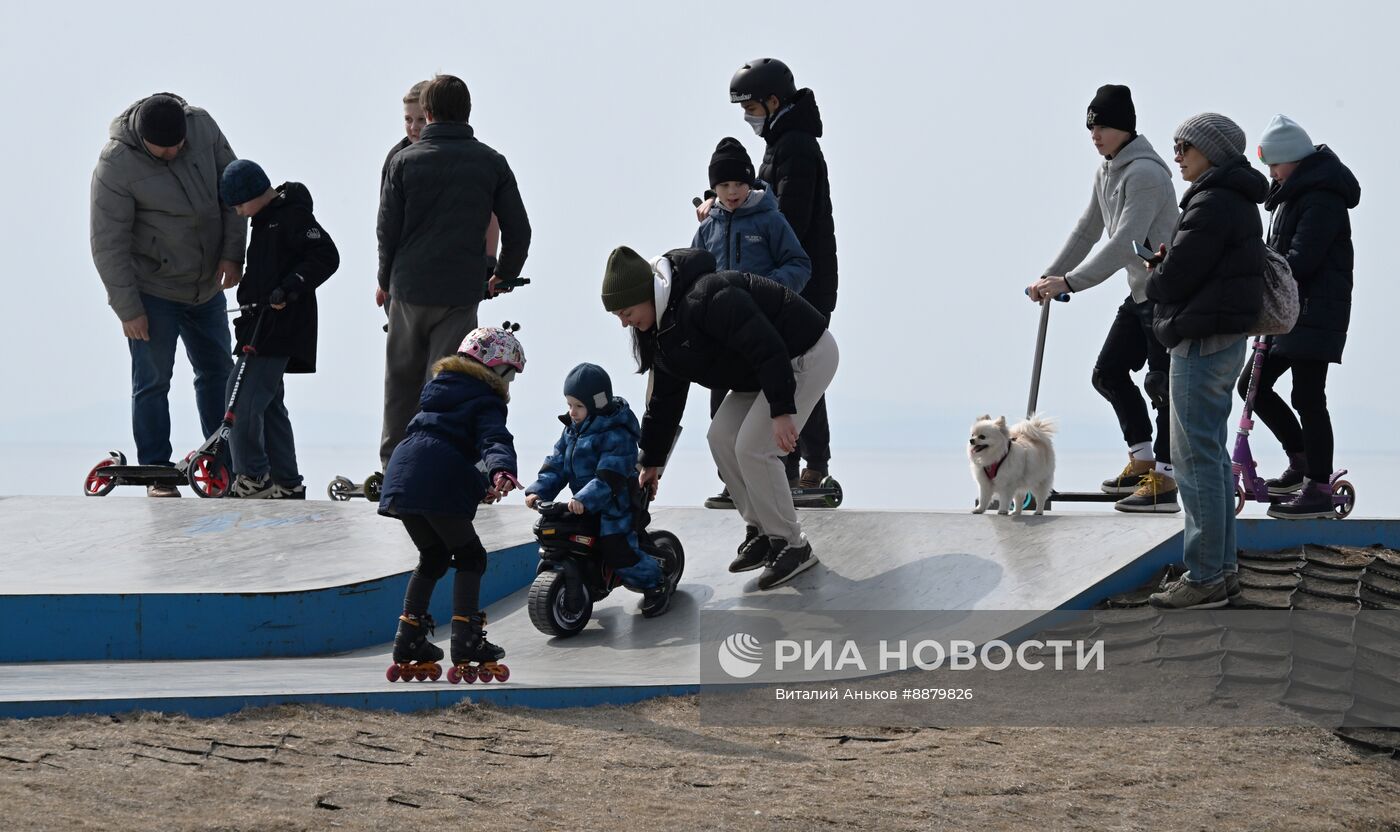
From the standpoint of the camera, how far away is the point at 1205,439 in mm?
6723

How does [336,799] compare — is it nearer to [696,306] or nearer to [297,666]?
[297,666]

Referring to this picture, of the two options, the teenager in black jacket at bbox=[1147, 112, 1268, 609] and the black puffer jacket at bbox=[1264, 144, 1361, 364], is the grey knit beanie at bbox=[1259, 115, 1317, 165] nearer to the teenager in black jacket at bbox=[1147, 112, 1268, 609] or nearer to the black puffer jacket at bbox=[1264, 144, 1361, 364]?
the black puffer jacket at bbox=[1264, 144, 1361, 364]

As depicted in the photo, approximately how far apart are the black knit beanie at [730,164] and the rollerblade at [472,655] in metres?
2.91

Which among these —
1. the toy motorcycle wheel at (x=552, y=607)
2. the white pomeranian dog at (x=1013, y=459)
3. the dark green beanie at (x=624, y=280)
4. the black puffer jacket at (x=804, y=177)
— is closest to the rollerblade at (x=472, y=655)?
the toy motorcycle wheel at (x=552, y=607)

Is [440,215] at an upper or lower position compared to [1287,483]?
upper

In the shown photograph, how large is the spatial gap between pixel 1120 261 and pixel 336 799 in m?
5.18

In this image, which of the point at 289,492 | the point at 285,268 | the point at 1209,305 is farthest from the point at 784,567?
the point at 285,268

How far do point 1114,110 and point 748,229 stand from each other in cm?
203

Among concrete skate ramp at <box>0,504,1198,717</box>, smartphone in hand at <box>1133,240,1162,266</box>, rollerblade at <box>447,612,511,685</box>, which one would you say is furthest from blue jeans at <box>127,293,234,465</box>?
smartphone in hand at <box>1133,240,1162,266</box>

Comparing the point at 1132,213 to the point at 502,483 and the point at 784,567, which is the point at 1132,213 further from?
the point at 502,483

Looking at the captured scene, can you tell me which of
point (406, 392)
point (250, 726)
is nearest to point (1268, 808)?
point (250, 726)

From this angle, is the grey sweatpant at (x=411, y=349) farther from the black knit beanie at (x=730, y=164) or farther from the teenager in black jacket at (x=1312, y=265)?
the teenager in black jacket at (x=1312, y=265)

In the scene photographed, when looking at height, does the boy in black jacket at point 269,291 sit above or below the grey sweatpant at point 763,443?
above

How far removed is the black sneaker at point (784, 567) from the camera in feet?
25.3
